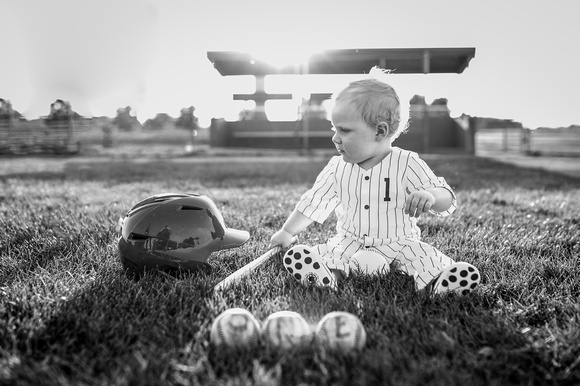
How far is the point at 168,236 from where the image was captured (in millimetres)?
2238

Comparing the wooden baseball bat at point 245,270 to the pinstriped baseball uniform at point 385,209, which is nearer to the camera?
the wooden baseball bat at point 245,270

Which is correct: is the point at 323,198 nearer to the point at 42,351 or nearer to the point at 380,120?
the point at 380,120

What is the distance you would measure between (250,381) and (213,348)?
25cm

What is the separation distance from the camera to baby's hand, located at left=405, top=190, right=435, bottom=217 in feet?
6.92

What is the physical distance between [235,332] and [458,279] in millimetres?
983

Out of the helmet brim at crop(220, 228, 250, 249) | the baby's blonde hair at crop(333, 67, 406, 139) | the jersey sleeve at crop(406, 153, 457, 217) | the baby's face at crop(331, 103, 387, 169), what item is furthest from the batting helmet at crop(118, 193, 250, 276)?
the jersey sleeve at crop(406, 153, 457, 217)

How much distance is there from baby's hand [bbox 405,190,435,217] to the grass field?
324 mm

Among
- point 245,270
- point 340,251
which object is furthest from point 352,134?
point 245,270

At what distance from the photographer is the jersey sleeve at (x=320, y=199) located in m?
2.64

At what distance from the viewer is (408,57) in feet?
39.2

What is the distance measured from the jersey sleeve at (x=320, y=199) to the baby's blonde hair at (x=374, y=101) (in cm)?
41

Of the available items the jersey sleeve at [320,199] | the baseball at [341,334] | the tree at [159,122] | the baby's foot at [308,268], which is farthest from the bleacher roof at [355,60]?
the baseball at [341,334]

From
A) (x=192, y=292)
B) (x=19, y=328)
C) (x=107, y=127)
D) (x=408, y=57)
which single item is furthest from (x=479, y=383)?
(x=107, y=127)

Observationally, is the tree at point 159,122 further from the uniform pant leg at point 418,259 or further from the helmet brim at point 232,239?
the uniform pant leg at point 418,259
